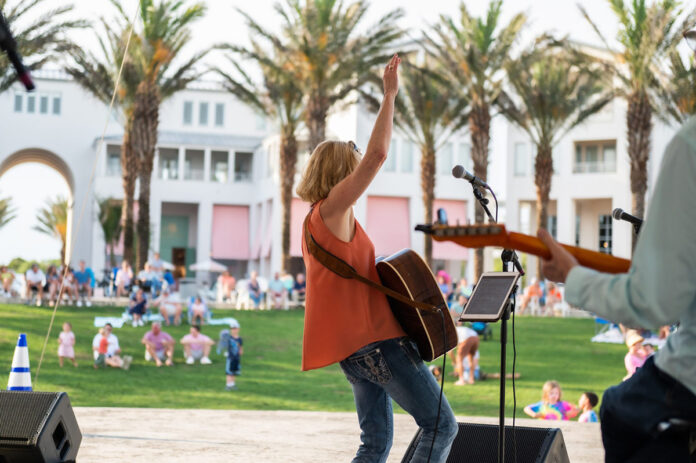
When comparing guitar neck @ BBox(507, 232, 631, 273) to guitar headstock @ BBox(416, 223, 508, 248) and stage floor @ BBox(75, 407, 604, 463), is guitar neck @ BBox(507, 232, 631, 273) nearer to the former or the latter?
guitar headstock @ BBox(416, 223, 508, 248)

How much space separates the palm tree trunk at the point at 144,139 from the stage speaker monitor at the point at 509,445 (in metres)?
25.7

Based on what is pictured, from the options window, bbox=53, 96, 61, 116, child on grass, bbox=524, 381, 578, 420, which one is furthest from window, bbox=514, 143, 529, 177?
child on grass, bbox=524, 381, 578, 420

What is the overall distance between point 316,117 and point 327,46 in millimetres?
2425

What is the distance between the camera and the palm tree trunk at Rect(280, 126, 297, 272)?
3148 centimetres

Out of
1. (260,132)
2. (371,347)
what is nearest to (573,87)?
(260,132)

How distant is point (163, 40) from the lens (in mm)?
28578

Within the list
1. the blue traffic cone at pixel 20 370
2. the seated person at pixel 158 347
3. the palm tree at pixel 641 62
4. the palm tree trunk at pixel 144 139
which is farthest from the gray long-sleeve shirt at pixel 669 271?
the palm tree trunk at pixel 144 139

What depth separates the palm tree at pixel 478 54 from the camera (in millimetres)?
29266

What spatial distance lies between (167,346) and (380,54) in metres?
14.7

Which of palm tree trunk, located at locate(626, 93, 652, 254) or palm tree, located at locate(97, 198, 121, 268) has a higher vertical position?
palm tree trunk, located at locate(626, 93, 652, 254)

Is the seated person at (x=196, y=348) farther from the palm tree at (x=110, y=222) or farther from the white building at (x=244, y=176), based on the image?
the palm tree at (x=110, y=222)

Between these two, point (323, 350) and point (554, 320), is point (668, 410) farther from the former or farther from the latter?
point (554, 320)

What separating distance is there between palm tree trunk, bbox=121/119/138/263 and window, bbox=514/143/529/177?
22339 millimetres

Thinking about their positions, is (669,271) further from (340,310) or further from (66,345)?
(66,345)
